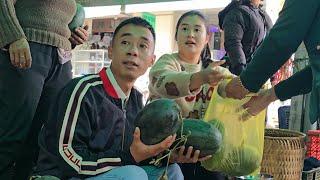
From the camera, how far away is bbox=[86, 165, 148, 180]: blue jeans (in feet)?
4.87

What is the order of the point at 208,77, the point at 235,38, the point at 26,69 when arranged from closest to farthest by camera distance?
the point at 26,69 → the point at 208,77 → the point at 235,38

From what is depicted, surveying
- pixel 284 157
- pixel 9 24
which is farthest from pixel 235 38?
pixel 9 24

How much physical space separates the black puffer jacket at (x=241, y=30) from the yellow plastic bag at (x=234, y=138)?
2.90ft

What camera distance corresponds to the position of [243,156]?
2031mm

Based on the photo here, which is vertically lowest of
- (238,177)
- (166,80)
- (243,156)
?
(238,177)

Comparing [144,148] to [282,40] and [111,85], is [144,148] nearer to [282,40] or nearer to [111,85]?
[111,85]

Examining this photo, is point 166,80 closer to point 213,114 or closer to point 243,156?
point 213,114

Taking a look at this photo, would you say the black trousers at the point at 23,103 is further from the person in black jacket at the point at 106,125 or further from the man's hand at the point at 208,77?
the man's hand at the point at 208,77

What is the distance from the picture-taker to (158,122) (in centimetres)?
155

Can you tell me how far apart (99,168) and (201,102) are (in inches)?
34.3

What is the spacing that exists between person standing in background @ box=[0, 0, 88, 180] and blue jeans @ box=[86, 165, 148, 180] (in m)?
0.55

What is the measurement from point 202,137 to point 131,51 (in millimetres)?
443

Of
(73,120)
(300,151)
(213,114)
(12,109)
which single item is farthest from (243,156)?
(12,109)

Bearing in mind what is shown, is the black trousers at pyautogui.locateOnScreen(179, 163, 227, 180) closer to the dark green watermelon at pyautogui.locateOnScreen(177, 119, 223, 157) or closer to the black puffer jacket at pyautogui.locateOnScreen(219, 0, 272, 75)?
the dark green watermelon at pyautogui.locateOnScreen(177, 119, 223, 157)
